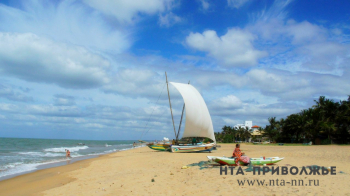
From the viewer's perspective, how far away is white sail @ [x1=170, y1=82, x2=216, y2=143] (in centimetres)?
2544

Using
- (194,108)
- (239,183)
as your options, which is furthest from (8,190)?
(194,108)

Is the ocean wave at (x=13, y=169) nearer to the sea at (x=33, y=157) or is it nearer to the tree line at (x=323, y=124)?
the sea at (x=33, y=157)

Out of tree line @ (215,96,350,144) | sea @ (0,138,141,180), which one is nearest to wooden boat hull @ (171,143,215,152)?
sea @ (0,138,141,180)

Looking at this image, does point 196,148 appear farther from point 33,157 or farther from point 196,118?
point 33,157

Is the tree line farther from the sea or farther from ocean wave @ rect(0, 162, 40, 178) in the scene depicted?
ocean wave @ rect(0, 162, 40, 178)

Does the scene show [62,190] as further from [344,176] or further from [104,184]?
[344,176]

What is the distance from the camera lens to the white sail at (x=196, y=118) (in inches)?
1001

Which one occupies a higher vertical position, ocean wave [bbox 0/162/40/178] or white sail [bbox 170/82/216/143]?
white sail [bbox 170/82/216/143]

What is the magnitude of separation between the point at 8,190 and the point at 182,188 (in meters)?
8.82

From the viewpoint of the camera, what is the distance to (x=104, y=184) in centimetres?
1002

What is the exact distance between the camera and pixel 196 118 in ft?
83.6

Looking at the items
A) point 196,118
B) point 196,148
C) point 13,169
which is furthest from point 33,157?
point 196,118

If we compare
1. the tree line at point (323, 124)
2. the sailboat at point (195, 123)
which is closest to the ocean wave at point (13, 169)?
the sailboat at point (195, 123)

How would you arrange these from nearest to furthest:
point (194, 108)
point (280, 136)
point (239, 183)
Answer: point (239, 183)
point (194, 108)
point (280, 136)
